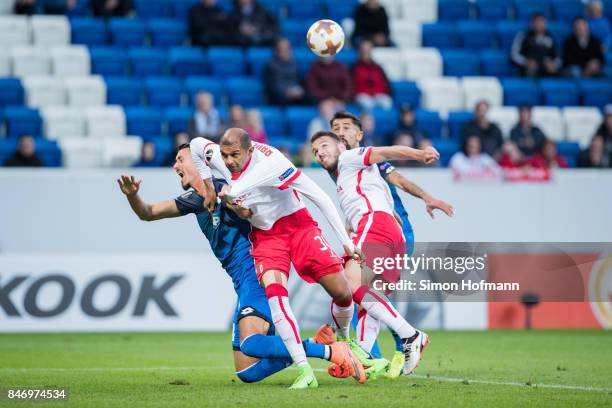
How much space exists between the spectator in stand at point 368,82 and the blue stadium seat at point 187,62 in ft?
8.96

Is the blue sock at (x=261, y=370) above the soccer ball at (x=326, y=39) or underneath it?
underneath

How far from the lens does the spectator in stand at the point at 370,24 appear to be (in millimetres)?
20000

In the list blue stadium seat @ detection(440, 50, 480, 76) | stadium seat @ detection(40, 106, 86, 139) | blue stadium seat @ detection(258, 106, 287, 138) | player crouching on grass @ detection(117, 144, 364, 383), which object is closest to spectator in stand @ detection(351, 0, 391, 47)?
blue stadium seat @ detection(440, 50, 480, 76)

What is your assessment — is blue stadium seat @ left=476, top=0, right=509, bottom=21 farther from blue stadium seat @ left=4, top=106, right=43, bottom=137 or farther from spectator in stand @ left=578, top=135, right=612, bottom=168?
blue stadium seat @ left=4, top=106, right=43, bottom=137

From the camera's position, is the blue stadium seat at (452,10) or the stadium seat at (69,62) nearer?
the stadium seat at (69,62)

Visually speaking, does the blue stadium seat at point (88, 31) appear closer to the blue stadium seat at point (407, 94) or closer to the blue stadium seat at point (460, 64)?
the blue stadium seat at point (407, 94)

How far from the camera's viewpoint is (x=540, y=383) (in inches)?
338

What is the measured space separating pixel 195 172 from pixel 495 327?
8.12 m

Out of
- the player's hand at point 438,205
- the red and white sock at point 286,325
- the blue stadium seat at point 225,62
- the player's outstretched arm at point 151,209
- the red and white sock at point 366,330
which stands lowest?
the red and white sock at point 366,330

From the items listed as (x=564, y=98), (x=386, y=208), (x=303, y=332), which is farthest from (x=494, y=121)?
(x=386, y=208)

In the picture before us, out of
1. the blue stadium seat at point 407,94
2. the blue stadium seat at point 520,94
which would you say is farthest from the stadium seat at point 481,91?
the blue stadium seat at point 407,94

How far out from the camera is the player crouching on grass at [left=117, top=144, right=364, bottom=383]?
8203 millimetres

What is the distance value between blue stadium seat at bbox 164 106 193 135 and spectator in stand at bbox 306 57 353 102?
7.23 feet

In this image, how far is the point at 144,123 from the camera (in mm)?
17984
